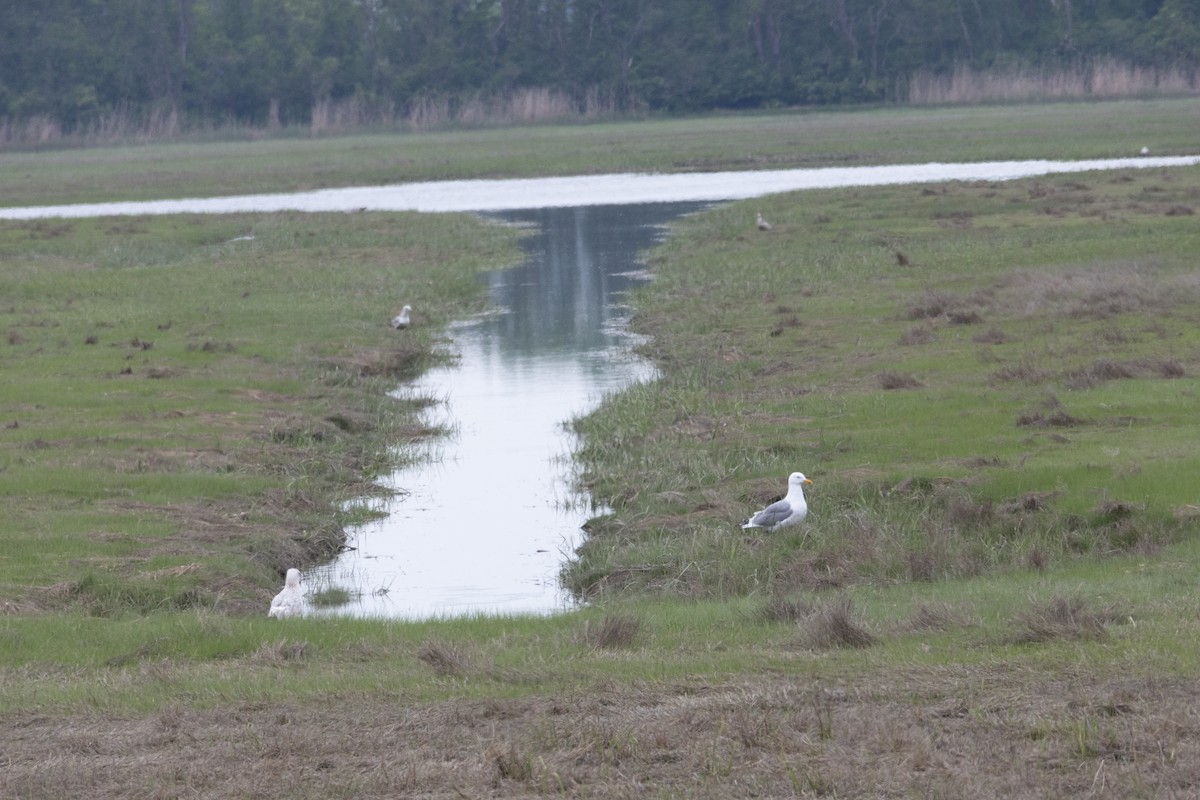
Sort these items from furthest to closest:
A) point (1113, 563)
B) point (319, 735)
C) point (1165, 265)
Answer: point (1165, 265)
point (1113, 563)
point (319, 735)

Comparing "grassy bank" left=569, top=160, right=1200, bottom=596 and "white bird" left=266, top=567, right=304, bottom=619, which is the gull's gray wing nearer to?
"grassy bank" left=569, top=160, right=1200, bottom=596

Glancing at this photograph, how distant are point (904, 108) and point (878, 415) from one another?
281 ft

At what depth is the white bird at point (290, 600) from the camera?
12.3m

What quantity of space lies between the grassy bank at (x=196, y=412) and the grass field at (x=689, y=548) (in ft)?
0.25

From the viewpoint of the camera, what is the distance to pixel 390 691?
359 inches

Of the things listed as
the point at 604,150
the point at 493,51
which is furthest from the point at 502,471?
the point at 493,51

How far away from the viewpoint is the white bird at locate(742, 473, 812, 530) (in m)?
14.0

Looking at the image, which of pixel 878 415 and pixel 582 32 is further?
pixel 582 32

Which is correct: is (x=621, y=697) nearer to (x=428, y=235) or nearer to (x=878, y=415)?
(x=878, y=415)

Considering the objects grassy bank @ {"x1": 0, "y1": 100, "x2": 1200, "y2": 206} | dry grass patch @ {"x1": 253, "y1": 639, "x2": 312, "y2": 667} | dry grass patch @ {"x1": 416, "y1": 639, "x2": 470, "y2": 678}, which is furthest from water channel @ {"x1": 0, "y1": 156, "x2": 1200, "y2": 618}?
grassy bank @ {"x1": 0, "y1": 100, "x2": 1200, "y2": 206}

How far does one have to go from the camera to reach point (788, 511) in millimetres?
13977

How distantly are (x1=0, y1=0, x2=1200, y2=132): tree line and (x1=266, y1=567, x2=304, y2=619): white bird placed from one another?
315 feet

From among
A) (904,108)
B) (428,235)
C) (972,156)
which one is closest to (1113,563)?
(428,235)

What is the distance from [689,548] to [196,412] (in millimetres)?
8308
